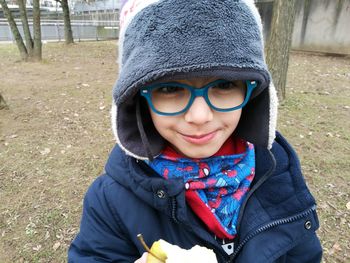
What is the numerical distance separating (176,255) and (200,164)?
390 mm

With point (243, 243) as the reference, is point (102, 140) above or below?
below

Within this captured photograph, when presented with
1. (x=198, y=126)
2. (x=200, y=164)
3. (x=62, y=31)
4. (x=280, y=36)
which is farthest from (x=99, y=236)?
(x=62, y=31)

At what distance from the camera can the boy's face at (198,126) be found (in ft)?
3.49

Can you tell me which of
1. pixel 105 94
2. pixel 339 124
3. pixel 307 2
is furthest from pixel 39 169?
pixel 307 2

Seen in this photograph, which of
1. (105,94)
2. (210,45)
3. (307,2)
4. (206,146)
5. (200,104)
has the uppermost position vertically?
(210,45)

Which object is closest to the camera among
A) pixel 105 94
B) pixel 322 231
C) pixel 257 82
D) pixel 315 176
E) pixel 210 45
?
pixel 210 45

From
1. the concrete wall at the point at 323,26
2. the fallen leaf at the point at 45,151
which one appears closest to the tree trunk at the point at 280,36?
the fallen leaf at the point at 45,151

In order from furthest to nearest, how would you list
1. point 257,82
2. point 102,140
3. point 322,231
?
point 102,140 < point 322,231 < point 257,82

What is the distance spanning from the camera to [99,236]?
51.5 inches

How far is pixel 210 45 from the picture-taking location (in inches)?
38.7

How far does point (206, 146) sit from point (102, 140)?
11.1 feet

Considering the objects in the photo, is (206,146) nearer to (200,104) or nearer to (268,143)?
(200,104)

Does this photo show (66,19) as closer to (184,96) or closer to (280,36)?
(280,36)

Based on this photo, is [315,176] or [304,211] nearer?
[304,211]
